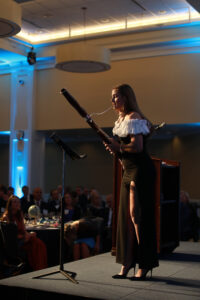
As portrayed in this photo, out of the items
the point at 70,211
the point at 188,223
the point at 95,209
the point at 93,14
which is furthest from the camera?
the point at 93,14

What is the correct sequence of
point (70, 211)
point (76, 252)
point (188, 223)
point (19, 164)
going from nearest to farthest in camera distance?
point (76, 252) < point (188, 223) < point (70, 211) < point (19, 164)

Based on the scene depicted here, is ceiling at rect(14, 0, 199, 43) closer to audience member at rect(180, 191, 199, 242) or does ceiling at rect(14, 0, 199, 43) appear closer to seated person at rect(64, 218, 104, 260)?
audience member at rect(180, 191, 199, 242)

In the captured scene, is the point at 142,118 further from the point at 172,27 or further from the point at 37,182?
the point at 37,182

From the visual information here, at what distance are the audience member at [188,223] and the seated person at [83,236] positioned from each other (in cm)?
165

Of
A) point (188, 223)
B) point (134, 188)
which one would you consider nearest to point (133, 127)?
point (134, 188)

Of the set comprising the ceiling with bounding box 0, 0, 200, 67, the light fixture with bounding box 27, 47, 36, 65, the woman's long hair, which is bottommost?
the woman's long hair

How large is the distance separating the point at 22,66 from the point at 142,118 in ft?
33.1

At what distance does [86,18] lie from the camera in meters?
10.8

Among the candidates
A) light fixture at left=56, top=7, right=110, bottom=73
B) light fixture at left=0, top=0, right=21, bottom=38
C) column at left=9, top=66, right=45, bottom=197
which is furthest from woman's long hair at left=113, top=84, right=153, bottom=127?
column at left=9, top=66, right=45, bottom=197

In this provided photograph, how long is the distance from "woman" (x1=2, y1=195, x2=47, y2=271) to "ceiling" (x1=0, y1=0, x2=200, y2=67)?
5.21 m

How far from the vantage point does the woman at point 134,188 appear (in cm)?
354

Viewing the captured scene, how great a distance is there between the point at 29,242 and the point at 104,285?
234 centimetres

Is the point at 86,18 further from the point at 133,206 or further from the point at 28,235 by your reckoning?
the point at 133,206

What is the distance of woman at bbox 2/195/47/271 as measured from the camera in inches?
221
